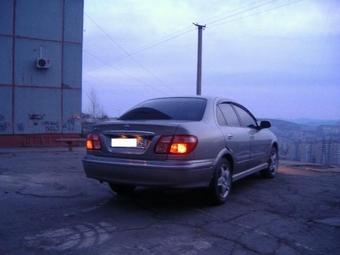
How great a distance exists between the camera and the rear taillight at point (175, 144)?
13.7ft

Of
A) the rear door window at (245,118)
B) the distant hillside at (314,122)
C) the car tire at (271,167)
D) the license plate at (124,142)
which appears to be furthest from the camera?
the distant hillside at (314,122)

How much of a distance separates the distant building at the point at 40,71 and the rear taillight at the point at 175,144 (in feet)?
45.1

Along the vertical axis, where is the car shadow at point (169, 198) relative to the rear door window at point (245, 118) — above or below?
below

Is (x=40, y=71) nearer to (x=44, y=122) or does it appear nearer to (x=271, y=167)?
(x=44, y=122)

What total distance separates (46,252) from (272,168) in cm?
524

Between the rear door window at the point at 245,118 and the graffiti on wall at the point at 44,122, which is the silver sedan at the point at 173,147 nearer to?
the rear door window at the point at 245,118

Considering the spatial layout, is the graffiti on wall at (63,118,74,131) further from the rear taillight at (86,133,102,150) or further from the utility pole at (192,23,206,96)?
the rear taillight at (86,133,102,150)

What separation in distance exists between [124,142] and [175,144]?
0.71 m

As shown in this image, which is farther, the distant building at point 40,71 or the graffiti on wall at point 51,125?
the graffiti on wall at point 51,125

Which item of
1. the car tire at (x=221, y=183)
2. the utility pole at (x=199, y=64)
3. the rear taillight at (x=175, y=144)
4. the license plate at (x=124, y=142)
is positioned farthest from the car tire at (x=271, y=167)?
the utility pole at (x=199, y=64)

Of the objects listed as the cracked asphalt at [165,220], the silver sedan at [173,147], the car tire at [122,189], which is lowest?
the cracked asphalt at [165,220]

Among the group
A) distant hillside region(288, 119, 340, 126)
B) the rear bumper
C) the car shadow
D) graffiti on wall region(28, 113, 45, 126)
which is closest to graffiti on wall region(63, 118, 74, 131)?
graffiti on wall region(28, 113, 45, 126)

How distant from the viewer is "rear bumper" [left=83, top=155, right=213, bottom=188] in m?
4.12

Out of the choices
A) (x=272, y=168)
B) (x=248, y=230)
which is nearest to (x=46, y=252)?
(x=248, y=230)
